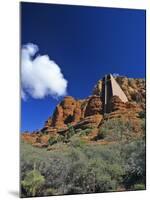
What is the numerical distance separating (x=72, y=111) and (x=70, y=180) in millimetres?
791

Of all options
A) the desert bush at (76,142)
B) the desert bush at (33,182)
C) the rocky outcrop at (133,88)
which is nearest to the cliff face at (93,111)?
the rocky outcrop at (133,88)

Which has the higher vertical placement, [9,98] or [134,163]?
[9,98]

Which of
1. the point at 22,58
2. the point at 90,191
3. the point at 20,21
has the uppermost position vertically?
the point at 20,21

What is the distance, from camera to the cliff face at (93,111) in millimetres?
6922

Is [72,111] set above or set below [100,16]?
below

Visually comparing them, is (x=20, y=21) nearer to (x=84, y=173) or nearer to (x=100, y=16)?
(x=100, y=16)

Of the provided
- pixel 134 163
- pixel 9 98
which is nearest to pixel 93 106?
pixel 134 163

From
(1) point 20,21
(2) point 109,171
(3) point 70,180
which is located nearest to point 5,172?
(3) point 70,180

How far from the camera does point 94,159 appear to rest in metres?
7.06

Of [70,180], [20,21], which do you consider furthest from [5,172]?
[20,21]

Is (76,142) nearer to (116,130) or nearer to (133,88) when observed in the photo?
(116,130)

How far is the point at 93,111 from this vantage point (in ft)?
23.4

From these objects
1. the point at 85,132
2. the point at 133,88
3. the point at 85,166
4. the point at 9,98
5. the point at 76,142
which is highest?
the point at 133,88

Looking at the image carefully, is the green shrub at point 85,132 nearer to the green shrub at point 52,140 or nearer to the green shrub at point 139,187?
the green shrub at point 52,140
